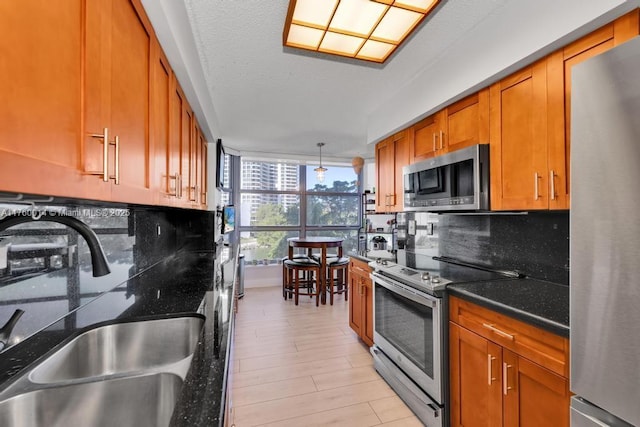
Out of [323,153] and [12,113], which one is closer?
[12,113]

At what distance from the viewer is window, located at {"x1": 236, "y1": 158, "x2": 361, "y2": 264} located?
5.32 m

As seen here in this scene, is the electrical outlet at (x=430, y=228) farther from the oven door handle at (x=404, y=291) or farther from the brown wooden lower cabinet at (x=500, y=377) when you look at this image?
the brown wooden lower cabinet at (x=500, y=377)

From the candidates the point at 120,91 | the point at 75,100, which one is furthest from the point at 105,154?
the point at 120,91

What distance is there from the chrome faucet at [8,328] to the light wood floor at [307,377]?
1.43 m

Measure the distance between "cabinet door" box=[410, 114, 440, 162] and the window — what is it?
3.11 metres

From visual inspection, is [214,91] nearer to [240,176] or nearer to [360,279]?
[360,279]

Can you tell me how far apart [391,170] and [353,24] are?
4.92ft

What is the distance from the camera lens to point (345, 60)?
6.61ft

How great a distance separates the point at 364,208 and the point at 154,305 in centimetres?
443

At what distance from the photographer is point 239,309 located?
400 cm

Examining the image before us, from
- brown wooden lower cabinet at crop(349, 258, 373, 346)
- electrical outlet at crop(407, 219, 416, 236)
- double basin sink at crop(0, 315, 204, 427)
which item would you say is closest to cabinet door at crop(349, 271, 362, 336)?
brown wooden lower cabinet at crop(349, 258, 373, 346)

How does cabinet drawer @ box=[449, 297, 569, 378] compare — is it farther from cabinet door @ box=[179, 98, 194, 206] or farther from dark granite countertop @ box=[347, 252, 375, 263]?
cabinet door @ box=[179, 98, 194, 206]

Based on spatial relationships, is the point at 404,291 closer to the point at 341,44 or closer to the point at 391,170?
the point at 391,170

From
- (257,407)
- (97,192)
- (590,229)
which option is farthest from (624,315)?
(257,407)
